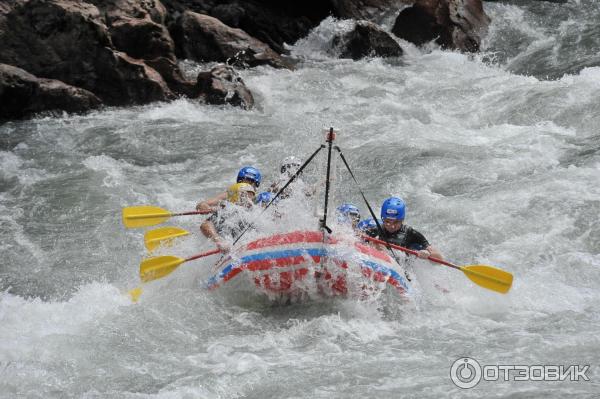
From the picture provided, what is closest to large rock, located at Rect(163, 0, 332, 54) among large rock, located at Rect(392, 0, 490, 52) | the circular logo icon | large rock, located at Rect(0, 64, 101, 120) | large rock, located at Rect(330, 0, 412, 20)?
large rock, located at Rect(330, 0, 412, 20)

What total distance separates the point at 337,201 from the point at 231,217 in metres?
2.30

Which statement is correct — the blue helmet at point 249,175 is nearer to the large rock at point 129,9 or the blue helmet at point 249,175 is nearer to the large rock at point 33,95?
the large rock at point 33,95

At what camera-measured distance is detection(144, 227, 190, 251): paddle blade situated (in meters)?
7.83

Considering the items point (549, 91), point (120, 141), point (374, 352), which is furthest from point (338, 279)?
point (549, 91)

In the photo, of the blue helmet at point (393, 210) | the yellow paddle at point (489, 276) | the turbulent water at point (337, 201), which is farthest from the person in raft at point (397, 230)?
the yellow paddle at point (489, 276)

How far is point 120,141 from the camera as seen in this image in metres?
11.8

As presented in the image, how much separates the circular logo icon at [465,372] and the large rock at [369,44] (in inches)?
428

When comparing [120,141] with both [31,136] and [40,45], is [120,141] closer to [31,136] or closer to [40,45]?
[31,136]

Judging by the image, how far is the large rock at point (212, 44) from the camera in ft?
49.6

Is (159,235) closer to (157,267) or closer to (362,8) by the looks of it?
(157,267)

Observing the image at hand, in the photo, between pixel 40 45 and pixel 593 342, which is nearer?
pixel 593 342

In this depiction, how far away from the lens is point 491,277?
6.95 meters

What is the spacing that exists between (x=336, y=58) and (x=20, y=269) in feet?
31.2

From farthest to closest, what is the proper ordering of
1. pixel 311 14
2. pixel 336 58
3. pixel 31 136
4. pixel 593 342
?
pixel 311 14
pixel 336 58
pixel 31 136
pixel 593 342
